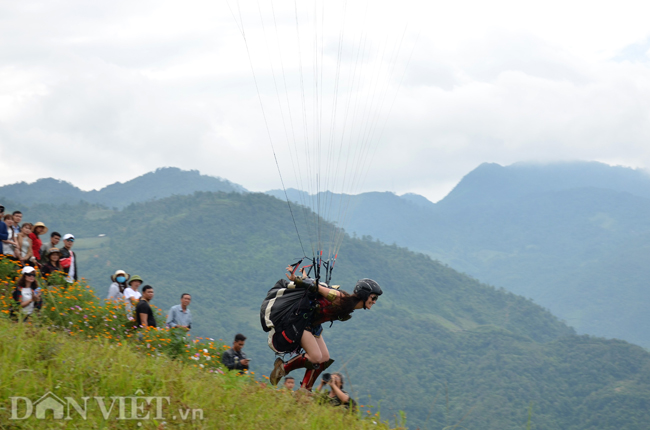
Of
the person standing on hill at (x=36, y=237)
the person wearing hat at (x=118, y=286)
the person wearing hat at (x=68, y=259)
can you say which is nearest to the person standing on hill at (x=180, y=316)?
the person wearing hat at (x=118, y=286)

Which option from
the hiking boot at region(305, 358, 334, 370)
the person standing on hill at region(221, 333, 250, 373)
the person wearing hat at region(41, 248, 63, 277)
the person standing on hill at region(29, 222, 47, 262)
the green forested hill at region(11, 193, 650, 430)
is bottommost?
the green forested hill at region(11, 193, 650, 430)

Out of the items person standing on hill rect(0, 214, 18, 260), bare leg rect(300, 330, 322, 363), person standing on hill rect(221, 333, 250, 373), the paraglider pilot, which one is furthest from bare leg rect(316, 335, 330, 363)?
person standing on hill rect(0, 214, 18, 260)

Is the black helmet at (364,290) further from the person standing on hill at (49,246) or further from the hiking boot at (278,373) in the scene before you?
the person standing on hill at (49,246)

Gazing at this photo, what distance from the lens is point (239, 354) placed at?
9047 mm

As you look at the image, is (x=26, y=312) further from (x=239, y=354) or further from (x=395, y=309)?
(x=395, y=309)

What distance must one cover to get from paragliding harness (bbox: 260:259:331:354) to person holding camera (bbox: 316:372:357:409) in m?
0.60

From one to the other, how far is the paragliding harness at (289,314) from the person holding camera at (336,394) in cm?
60

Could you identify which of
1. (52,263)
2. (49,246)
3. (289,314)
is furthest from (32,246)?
(289,314)

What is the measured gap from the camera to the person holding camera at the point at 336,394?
687 cm

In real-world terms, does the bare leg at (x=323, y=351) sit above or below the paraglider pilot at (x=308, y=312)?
below

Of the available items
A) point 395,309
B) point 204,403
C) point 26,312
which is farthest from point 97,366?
point 395,309

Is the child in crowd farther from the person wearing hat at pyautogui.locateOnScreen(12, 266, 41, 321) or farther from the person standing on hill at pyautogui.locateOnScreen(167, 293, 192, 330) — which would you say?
the person standing on hill at pyautogui.locateOnScreen(167, 293, 192, 330)

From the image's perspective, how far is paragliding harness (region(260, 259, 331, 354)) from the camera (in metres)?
7.43

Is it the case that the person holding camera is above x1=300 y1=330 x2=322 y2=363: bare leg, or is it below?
below
